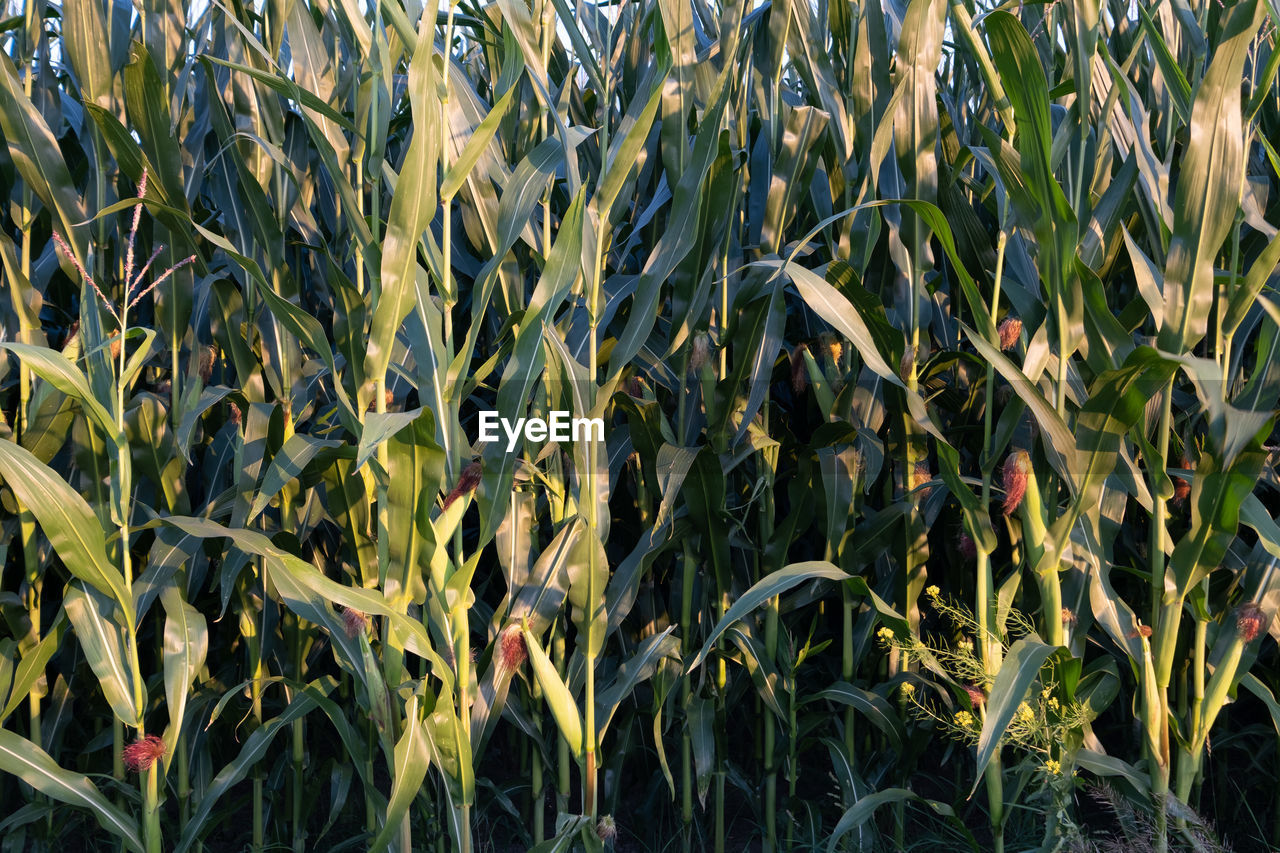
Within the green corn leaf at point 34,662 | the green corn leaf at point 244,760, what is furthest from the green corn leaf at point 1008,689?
the green corn leaf at point 34,662

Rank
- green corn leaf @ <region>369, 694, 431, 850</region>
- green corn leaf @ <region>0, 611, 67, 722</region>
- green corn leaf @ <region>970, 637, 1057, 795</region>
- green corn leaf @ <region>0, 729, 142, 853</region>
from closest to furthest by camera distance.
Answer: green corn leaf @ <region>970, 637, 1057, 795</region>
green corn leaf @ <region>369, 694, 431, 850</region>
green corn leaf @ <region>0, 729, 142, 853</region>
green corn leaf @ <region>0, 611, 67, 722</region>

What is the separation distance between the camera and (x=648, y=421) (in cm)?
208

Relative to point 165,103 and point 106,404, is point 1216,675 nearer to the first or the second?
point 106,404

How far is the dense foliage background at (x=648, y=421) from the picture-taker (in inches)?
71.1

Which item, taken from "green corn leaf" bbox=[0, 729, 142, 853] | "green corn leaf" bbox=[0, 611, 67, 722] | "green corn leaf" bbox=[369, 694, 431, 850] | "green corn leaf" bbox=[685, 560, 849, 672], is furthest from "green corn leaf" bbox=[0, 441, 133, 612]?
"green corn leaf" bbox=[685, 560, 849, 672]

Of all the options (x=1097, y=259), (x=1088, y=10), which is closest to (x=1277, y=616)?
(x=1097, y=259)

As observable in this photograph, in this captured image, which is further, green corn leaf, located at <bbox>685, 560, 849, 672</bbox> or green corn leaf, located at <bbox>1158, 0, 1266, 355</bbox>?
green corn leaf, located at <bbox>685, 560, 849, 672</bbox>

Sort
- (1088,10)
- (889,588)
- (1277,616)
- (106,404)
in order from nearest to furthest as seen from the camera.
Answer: (1088,10), (106,404), (1277,616), (889,588)

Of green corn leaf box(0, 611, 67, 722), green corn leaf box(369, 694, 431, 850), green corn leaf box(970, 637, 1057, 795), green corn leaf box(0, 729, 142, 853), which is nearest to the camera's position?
green corn leaf box(970, 637, 1057, 795)

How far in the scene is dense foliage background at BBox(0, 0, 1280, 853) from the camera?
1805 millimetres

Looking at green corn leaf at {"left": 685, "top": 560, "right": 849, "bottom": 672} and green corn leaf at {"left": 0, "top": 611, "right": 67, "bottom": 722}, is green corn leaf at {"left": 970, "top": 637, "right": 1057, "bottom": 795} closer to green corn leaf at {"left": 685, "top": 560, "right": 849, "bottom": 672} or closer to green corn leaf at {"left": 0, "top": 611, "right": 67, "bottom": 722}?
green corn leaf at {"left": 685, "top": 560, "right": 849, "bottom": 672}

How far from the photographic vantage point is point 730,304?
2307mm

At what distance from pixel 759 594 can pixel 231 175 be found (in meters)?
1.54

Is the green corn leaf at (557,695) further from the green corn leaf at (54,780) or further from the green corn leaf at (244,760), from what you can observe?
the green corn leaf at (54,780)
